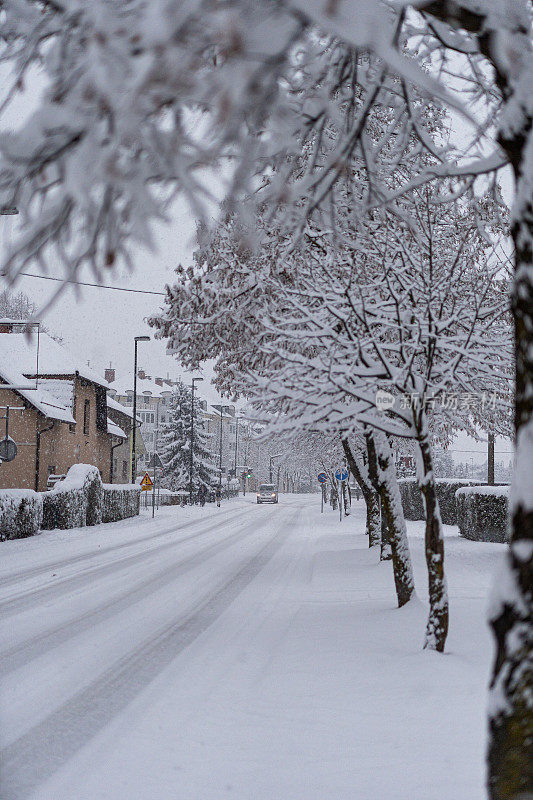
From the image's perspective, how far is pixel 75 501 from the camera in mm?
25641

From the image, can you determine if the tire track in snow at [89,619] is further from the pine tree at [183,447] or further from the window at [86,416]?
the pine tree at [183,447]

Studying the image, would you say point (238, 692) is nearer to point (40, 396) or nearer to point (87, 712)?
point (87, 712)

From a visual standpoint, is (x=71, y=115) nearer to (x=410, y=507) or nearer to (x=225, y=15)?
(x=225, y=15)

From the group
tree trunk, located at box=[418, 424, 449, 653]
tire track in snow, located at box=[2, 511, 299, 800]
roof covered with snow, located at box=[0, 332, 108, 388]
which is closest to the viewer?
tire track in snow, located at box=[2, 511, 299, 800]

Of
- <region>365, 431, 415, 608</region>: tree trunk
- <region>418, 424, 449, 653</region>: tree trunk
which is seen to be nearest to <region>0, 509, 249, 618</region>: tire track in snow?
<region>365, 431, 415, 608</region>: tree trunk

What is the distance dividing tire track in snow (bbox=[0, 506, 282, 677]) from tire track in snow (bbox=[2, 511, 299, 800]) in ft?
3.43

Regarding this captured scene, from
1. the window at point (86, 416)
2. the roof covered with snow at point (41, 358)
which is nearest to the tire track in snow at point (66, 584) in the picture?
the roof covered with snow at point (41, 358)

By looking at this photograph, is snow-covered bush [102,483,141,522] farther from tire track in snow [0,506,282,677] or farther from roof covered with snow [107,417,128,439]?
tire track in snow [0,506,282,677]

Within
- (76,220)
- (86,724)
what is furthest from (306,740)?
(76,220)

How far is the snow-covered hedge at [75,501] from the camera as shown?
24703 mm

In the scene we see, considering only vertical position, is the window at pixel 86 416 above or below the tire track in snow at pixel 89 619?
above

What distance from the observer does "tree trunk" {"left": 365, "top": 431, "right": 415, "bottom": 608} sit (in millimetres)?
8891

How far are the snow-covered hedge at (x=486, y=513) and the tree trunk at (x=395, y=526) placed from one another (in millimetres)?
10663

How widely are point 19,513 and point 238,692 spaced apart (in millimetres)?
16756
